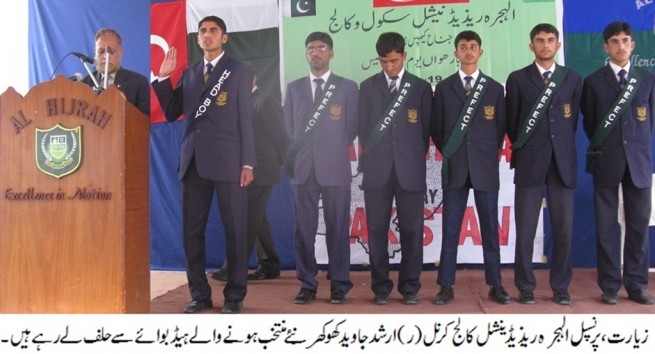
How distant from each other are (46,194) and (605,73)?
2946mm

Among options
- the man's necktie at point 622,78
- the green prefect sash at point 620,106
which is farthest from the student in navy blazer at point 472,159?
the man's necktie at point 622,78

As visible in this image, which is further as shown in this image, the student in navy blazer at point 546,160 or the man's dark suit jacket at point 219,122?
the student in navy blazer at point 546,160

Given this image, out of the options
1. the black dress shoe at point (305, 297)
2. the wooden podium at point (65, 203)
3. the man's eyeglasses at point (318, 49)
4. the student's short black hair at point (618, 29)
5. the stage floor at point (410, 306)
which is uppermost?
the student's short black hair at point (618, 29)

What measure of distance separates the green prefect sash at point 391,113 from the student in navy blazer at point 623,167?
1.04 metres

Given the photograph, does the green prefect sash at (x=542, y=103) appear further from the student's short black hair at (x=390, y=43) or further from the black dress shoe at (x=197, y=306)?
the black dress shoe at (x=197, y=306)

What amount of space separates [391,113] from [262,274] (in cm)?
176

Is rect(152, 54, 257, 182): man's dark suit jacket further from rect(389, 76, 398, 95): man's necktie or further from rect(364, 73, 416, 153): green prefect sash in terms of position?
rect(389, 76, 398, 95): man's necktie

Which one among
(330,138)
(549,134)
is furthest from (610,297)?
(330,138)

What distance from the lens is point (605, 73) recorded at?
339 centimetres

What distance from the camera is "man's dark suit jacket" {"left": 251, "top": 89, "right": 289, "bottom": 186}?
425cm

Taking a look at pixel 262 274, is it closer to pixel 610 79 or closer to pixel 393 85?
pixel 393 85

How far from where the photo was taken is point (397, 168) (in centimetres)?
341

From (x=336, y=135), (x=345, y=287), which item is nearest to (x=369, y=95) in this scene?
(x=336, y=135)

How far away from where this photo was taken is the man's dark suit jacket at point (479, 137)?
3400 millimetres
